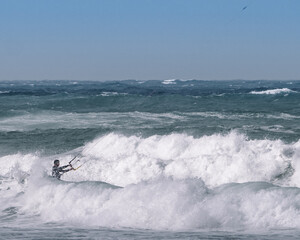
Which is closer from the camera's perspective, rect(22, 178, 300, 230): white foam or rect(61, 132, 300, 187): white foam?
rect(22, 178, 300, 230): white foam

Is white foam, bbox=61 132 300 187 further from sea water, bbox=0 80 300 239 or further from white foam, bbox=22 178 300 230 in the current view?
white foam, bbox=22 178 300 230

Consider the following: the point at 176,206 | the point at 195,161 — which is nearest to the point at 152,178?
the point at 195,161

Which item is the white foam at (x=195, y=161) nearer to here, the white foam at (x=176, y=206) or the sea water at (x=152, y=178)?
the sea water at (x=152, y=178)

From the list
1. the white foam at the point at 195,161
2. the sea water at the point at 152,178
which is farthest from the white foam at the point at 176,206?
the white foam at the point at 195,161

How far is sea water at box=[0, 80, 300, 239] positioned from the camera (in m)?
12.1

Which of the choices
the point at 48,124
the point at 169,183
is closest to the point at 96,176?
the point at 169,183

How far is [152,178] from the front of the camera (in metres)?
18.9

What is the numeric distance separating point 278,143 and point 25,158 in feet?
35.0

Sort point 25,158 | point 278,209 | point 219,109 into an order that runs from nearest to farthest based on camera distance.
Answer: point 278,209 → point 25,158 → point 219,109

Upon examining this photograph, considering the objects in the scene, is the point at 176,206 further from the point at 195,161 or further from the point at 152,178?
the point at 195,161

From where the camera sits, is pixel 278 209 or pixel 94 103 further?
pixel 94 103

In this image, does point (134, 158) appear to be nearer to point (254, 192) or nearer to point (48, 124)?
point (254, 192)

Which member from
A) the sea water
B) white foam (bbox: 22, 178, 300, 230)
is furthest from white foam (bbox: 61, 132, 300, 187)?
white foam (bbox: 22, 178, 300, 230)

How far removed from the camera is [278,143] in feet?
69.6
